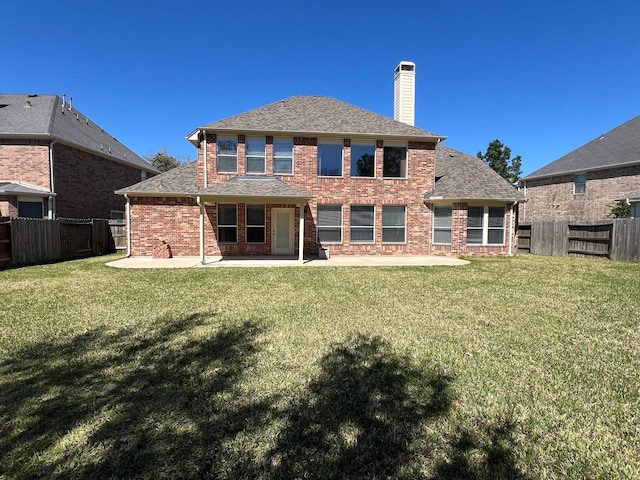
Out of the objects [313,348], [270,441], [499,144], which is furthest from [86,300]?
[499,144]

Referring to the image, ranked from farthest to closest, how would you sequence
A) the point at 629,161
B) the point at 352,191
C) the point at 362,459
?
the point at 629,161, the point at 352,191, the point at 362,459

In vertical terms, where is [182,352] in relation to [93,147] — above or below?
below

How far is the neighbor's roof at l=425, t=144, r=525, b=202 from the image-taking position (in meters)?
15.0

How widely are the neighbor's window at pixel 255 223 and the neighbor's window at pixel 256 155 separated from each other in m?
1.63

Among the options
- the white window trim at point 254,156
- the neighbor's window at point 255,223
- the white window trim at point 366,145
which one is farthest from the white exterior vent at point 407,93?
the neighbor's window at point 255,223

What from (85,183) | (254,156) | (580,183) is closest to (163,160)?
(85,183)

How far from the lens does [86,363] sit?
12.9ft

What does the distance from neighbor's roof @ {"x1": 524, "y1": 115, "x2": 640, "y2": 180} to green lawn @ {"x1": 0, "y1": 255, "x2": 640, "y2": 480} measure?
690 inches

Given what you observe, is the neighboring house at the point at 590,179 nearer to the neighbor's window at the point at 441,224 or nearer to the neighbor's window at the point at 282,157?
the neighbor's window at the point at 441,224

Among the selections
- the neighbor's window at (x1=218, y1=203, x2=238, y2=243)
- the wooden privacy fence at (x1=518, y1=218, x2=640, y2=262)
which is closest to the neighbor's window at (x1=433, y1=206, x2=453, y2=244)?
the wooden privacy fence at (x1=518, y1=218, x2=640, y2=262)

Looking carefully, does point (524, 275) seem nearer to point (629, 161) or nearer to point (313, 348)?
point (313, 348)

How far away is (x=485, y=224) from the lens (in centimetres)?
1554

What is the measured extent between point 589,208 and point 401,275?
1816 centimetres

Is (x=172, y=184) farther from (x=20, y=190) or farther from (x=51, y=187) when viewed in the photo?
(x=20, y=190)
